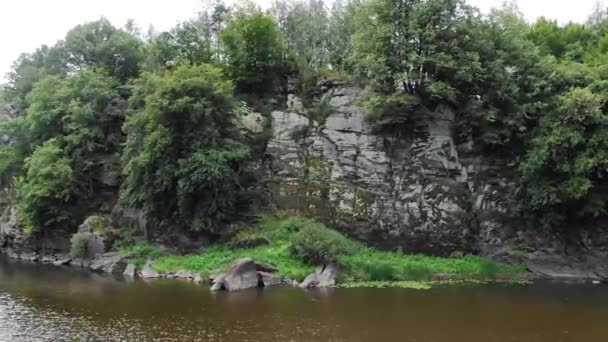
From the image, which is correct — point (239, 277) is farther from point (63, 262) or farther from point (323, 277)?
point (63, 262)

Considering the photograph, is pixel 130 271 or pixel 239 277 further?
pixel 130 271

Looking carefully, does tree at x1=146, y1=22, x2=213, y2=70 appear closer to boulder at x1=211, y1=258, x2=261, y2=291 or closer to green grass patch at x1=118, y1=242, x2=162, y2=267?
green grass patch at x1=118, y1=242, x2=162, y2=267

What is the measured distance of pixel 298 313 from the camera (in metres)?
24.3

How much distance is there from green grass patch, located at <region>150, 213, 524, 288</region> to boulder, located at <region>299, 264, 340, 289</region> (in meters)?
0.44

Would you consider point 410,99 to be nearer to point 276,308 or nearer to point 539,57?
point 539,57

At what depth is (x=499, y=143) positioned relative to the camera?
3878 centimetres

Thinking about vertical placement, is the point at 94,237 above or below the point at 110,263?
above

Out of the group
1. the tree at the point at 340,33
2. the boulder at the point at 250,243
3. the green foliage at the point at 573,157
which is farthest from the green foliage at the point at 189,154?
the green foliage at the point at 573,157

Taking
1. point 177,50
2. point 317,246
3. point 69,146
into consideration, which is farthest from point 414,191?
point 69,146

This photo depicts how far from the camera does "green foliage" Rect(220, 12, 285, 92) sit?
4450 centimetres

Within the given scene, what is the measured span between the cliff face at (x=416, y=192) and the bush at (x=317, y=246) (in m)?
4.52

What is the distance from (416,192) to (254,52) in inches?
711

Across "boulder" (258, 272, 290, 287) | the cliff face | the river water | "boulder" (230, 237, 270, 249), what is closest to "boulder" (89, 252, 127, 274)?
the river water

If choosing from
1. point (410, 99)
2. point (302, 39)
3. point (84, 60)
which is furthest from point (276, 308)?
Answer: point (84, 60)
